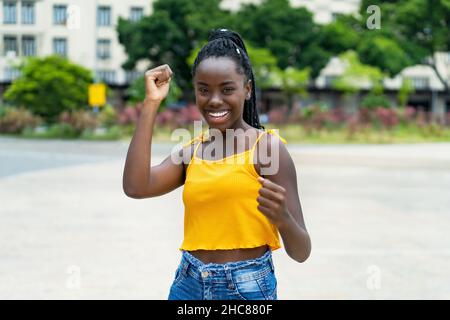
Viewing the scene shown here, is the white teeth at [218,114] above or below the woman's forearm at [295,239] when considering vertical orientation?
above

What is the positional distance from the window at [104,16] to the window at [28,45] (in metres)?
5.11

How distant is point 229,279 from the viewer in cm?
246

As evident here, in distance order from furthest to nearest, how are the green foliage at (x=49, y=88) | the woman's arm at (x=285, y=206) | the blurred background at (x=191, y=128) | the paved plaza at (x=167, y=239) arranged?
the green foliage at (x=49, y=88) → the blurred background at (x=191, y=128) → the paved plaza at (x=167, y=239) → the woman's arm at (x=285, y=206)

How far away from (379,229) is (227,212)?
6664mm

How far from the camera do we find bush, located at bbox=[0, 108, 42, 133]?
32.9m

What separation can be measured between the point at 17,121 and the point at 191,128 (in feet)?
25.7

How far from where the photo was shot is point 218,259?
2461 mm

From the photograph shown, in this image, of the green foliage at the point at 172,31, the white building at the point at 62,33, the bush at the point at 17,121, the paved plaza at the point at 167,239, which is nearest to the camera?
the paved plaza at the point at 167,239

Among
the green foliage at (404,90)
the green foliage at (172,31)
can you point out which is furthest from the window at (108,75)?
the green foliage at (404,90)

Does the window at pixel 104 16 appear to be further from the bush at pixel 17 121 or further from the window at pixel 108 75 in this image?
A: the bush at pixel 17 121

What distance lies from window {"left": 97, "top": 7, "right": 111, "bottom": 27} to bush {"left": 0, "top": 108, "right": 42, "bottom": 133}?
2425 cm

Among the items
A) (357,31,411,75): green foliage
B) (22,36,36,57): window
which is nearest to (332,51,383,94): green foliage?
(357,31,411,75): green foliage

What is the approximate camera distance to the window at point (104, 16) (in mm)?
56281
